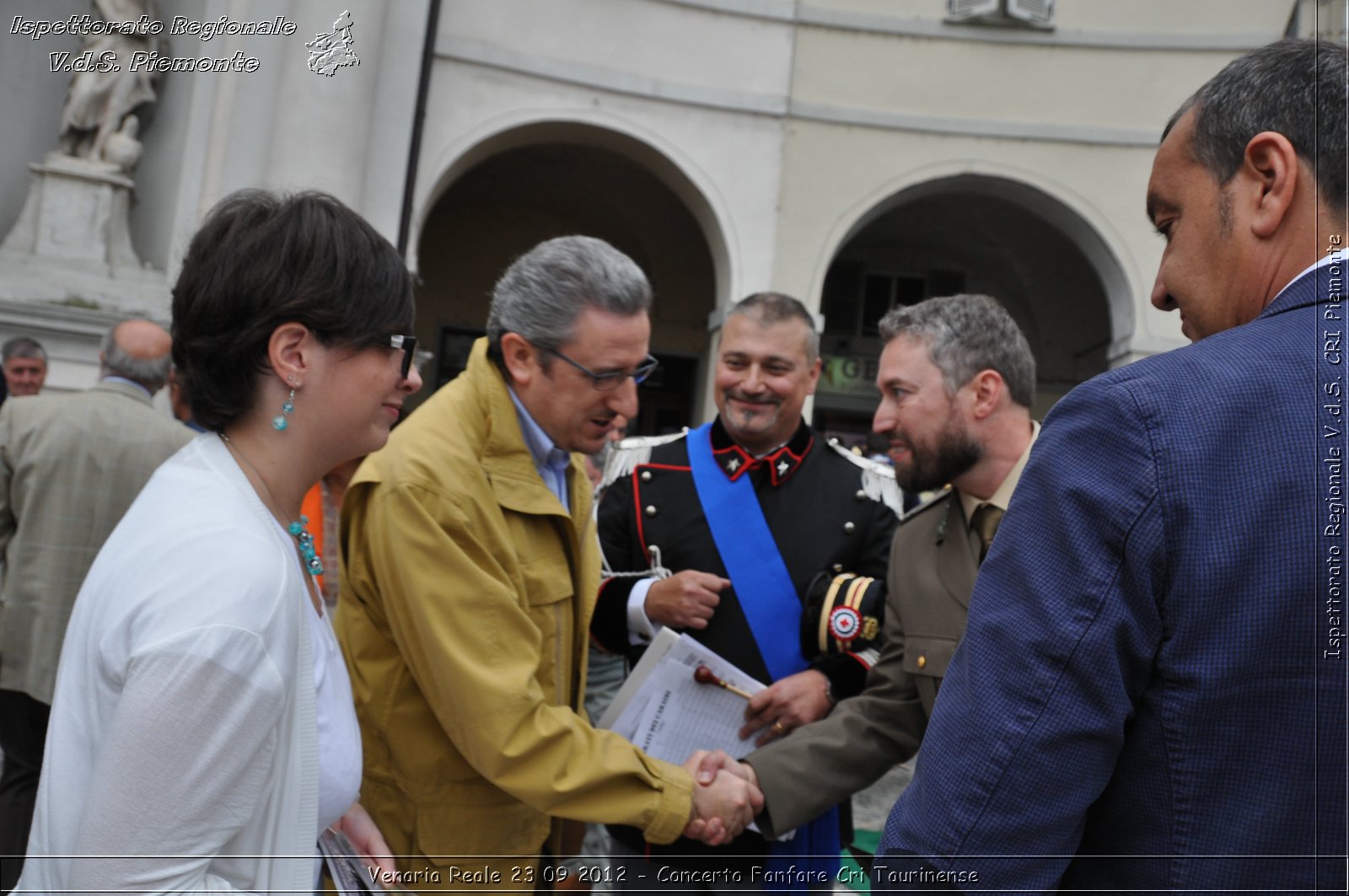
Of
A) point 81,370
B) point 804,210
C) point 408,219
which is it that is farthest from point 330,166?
point 804,210

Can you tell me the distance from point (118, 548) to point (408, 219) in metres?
9.23

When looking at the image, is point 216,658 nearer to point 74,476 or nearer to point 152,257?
point 74,476

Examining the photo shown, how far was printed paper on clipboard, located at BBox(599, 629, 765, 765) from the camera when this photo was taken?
9.02 ft

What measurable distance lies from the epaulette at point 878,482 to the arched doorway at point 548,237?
35.4ft

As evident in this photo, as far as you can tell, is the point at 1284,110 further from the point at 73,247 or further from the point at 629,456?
the point at 73,247

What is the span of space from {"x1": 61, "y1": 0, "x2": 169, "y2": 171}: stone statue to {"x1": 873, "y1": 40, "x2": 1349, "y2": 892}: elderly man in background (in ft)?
28.5

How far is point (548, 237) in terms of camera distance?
14.6m

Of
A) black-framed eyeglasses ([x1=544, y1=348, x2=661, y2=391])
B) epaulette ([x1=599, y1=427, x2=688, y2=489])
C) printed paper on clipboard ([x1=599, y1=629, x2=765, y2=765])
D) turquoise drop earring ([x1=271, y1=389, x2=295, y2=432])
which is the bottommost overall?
printed paper on clipboard ([x1=599, y1=629, x2=765, y2=765])

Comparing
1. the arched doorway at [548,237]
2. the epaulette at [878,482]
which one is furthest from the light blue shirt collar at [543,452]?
the arched doorway at [548,237]

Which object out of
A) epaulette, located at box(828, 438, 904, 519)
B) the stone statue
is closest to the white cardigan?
epaulette, located at box(828, 438, 904, 519)

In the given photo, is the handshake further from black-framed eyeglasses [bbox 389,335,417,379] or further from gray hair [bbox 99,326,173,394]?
gray hair [bbox 99,326,173,394]

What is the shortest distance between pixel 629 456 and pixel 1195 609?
2.43 meters

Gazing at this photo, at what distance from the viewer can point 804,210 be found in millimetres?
11555

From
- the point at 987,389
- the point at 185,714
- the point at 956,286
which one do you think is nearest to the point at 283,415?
the point at 185,714
